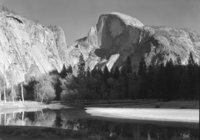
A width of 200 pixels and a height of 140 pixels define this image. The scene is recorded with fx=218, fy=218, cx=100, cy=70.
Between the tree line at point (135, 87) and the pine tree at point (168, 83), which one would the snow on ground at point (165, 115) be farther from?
the pine tree at point (168, 83)

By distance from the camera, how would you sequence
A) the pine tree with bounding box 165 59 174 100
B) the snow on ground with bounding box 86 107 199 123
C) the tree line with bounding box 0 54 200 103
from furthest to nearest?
the pine tree with bounding box 165 59 174 100 → the tree line with bounding box 0 54 200 103 → the snow on ground with bounding box 86 107 199 123

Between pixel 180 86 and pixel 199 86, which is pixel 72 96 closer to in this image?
pixel 180 86

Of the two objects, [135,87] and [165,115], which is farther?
[135,87]

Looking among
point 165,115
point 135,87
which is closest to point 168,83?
point 135,87

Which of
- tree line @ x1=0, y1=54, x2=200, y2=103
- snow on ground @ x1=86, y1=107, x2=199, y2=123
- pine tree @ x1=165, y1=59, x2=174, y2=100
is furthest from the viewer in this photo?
pine tree @ x1=165, y1=59, x2=174, y2=100

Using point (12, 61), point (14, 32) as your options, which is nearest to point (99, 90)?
point (12, 61)

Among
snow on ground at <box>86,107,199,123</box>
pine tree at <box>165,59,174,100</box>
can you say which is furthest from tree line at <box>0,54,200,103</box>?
snow on ground at <box>86,107,199,123</box>

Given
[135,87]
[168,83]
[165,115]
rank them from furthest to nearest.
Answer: [135,87], [168,83], [165,115]

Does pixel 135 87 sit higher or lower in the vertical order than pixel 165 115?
higher

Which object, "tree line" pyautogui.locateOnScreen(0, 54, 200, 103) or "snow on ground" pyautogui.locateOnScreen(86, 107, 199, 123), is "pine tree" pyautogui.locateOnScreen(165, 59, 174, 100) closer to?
"tree line" pyautogui.locateOnScreen(0, 54, 200, 103)

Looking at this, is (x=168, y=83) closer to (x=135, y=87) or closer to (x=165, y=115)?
(x=135, y=87)

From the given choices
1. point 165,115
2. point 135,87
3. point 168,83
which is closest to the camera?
point 165,115
